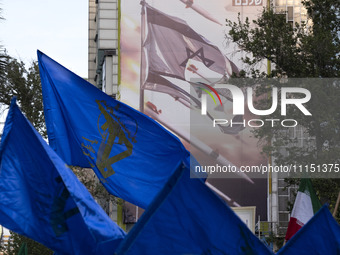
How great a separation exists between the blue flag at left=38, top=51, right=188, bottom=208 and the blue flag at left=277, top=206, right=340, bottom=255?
4.88 metres

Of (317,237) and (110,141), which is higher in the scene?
(110,141)

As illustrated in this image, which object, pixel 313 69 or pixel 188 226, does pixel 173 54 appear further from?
pixel 188 226

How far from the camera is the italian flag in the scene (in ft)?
51.1

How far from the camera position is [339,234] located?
9203 mm

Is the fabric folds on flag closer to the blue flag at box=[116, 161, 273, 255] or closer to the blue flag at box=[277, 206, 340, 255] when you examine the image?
the blue flag at box=[277, 206, 340, 255]

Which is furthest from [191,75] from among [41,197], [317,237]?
[317,237]

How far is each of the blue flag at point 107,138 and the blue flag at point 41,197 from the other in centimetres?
307

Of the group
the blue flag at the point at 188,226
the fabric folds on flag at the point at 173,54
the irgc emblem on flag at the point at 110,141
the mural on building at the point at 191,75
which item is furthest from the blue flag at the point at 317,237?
the fabric folds on flag at the point at 173,54

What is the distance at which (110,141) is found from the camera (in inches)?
569

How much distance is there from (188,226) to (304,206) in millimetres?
7996

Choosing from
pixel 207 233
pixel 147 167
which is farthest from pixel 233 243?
pixel 147 167

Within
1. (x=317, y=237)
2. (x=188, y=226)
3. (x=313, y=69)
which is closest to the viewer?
(x=188, y=226)

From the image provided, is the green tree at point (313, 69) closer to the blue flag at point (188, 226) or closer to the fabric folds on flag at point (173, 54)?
the blue flag at point (188, 226)

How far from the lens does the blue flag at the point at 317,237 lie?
9062 mm
